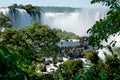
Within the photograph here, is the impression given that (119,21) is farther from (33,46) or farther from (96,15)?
(96,15)

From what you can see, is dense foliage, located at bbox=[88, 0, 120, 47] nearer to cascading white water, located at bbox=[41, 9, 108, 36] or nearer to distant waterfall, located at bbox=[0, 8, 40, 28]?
distant waterfall, located at bbox=[0, 8, 40, 28]

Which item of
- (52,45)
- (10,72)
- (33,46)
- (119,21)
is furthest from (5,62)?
(52,45)

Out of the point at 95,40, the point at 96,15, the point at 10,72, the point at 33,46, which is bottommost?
the point at 10,72

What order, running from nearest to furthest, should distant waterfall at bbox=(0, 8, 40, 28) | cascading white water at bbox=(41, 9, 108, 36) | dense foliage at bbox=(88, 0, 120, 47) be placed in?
dense foliage at bbox=(88, 0, 120, 47)
distant waterfall at bbox=(0, 8, 40, 28)
cascading white water at bbox=(41, 9, 108, 36)

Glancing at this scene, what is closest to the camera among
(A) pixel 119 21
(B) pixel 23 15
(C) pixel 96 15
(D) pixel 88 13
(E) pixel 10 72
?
(E) pixel 10 72

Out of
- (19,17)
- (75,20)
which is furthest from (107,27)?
(75,20)

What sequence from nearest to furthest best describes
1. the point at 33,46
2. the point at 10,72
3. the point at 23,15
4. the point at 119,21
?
1. the point at 10,72
2. the point at 119,21
3. the point at 33,46
4. the point at 23,15

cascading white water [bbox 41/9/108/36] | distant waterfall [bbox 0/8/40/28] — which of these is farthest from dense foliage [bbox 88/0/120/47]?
cascading white water [bbox 41/9/108/36]

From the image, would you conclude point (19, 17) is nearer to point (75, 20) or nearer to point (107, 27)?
point (107, 27)
